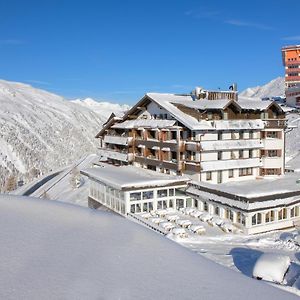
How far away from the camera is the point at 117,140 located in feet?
136

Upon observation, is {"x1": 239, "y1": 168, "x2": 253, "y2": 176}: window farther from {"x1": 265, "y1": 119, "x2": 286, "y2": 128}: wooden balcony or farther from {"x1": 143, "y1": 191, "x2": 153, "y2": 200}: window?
{"x1": 143, "y1": 191, "x2": 153, "y2": 200}: window

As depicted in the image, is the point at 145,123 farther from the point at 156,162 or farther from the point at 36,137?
the point at 36,137

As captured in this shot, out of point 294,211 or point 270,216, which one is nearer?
point 270,216

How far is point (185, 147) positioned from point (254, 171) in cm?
713

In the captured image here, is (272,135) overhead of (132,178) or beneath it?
overhead

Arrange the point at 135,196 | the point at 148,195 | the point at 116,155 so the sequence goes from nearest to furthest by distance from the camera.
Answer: the point at 135,196 → the point at 148,195 → the point at 116,155

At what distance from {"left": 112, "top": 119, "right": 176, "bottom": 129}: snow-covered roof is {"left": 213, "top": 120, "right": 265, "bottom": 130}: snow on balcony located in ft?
13.4

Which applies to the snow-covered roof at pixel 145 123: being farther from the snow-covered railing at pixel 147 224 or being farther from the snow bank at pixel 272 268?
the snow bank at pixel 272 268

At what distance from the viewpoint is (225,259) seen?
64.3ft

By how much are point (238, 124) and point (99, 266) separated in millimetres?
26800

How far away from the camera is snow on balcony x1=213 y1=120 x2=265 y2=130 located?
31309 millimetres

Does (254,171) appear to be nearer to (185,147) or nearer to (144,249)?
(185,147)

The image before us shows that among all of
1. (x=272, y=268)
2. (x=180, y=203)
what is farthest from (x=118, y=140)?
(x=272, y=268)

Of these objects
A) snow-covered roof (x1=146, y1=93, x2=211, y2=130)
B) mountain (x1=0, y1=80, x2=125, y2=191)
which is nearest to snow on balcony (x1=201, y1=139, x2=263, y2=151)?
snow-covered roof (x1=146, y1=93, x2=211, y2=130)
